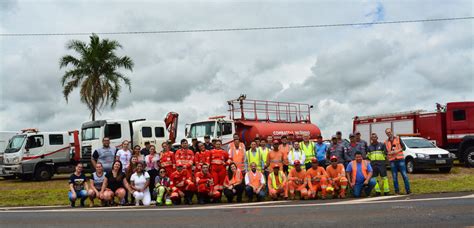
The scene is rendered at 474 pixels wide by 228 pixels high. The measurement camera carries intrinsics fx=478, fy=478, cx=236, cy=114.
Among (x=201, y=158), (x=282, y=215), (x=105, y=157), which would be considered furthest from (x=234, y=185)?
(x=105, y=157)

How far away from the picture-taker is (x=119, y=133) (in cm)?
2325

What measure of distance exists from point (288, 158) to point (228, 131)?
7878 millimetres

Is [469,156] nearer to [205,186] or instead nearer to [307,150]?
[307,150]

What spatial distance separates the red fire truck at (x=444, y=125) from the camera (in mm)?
21703

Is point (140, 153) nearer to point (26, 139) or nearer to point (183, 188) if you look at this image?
point (183, 188)

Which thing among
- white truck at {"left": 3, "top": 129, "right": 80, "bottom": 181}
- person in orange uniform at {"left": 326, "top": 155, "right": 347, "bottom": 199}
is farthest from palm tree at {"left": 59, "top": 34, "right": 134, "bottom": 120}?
person in orange uniform at {"left": 326, "top": 155, "right": 347, "bottom": 199}

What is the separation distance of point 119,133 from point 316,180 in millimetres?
12816

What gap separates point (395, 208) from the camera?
10.1 meters

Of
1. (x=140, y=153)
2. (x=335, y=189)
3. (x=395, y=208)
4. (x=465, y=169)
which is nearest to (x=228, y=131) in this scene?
(x=140, y=153)


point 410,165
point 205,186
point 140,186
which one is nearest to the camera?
point 205,186

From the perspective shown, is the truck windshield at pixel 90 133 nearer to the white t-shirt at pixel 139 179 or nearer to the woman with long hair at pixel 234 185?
the white t-shirt at pixel 139 179

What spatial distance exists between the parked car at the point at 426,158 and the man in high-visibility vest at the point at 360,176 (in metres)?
5.81

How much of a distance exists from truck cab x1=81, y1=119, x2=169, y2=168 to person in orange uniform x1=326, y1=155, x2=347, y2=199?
40.1 feet

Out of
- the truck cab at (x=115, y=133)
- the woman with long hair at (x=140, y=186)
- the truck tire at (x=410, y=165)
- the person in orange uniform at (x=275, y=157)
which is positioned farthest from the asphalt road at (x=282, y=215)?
the truck cab at (x=115, y=133)
